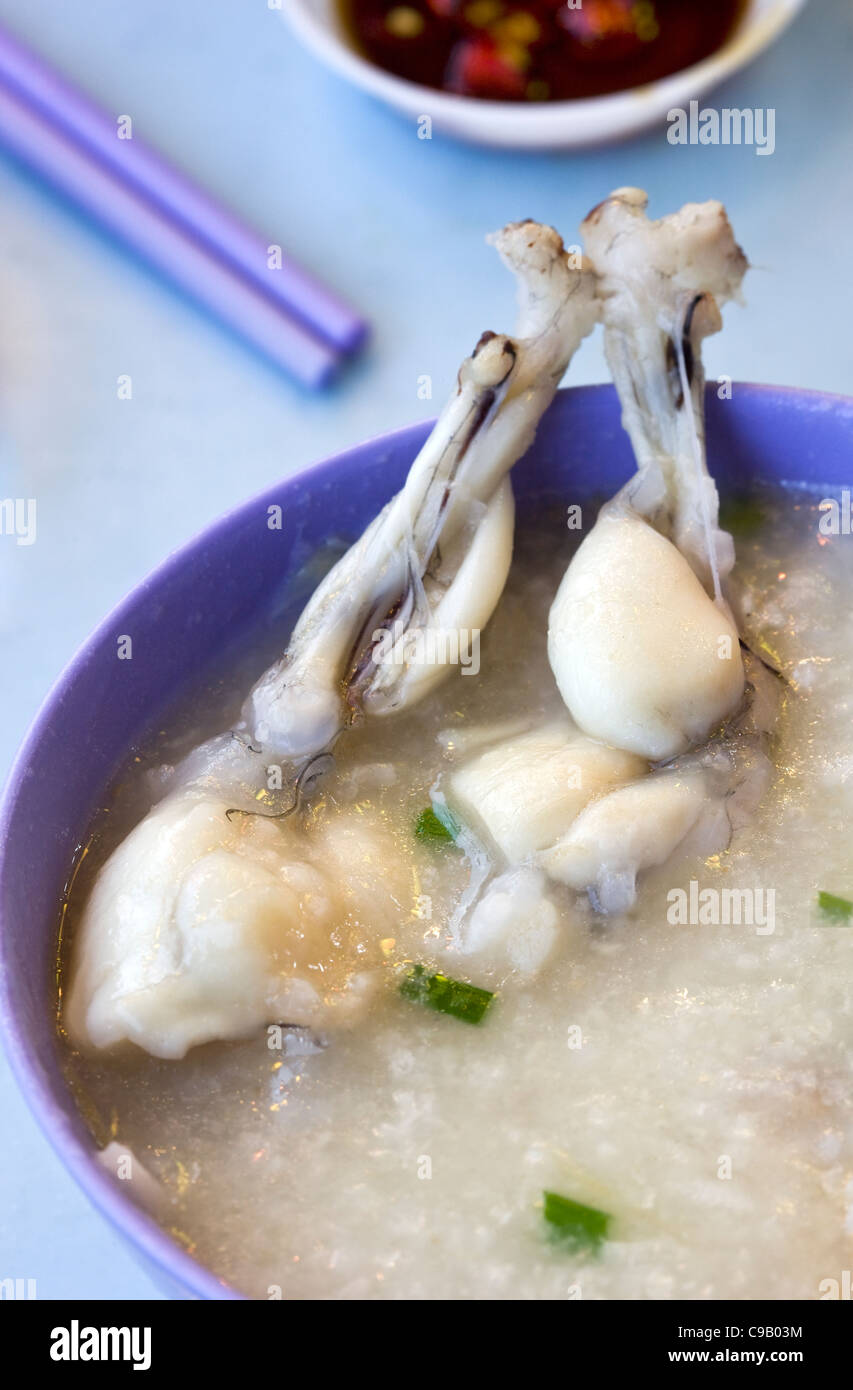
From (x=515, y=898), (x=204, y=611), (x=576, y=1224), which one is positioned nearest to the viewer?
(x=576, y=1224)

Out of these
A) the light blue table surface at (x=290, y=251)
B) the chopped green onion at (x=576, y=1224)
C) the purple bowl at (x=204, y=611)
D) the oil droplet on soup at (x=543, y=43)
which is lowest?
the chopped green onion at (x=576, y=1224)

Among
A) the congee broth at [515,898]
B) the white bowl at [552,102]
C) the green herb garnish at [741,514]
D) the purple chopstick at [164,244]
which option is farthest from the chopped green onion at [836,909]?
the white bowl at [552,102]

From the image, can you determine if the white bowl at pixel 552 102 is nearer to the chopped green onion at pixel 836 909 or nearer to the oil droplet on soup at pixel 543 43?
the oil droplet on soup at pixel 543 43

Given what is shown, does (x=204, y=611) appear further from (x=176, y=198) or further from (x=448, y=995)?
(x=176, y=198)

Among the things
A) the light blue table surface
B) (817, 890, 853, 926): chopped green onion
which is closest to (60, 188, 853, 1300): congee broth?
(817, 890, 853, 926): chopped green onion

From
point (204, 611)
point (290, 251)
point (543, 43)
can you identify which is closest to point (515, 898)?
point (204, 611)

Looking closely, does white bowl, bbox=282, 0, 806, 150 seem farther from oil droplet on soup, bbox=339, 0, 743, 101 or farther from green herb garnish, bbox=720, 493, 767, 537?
green herb garnish, bbox=720, 493, 767, 537

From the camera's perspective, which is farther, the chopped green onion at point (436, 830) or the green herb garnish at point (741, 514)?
the green herb garnish at point (741, 514)

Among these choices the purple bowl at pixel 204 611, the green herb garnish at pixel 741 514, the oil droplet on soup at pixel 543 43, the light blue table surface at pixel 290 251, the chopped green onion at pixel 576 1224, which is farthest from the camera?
the oil droplet on soup at pixel 543 43
